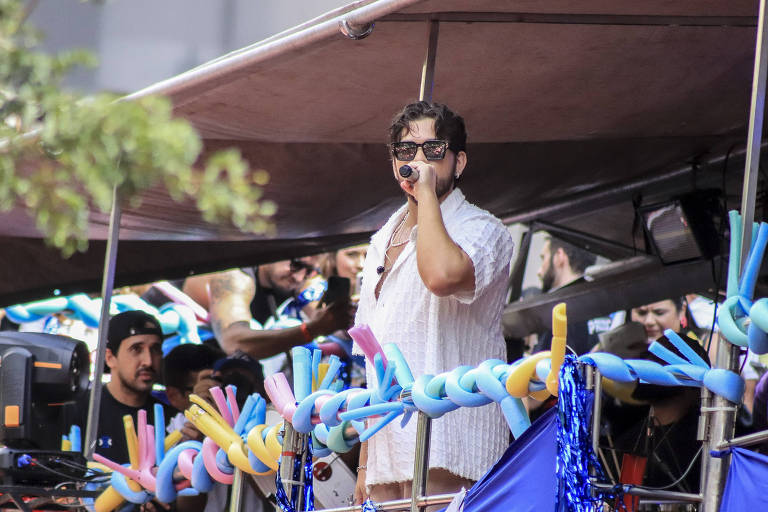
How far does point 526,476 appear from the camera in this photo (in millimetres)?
2441

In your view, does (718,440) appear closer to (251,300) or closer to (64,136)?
(64,136)

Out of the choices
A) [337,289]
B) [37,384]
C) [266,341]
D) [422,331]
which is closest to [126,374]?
[266,341]

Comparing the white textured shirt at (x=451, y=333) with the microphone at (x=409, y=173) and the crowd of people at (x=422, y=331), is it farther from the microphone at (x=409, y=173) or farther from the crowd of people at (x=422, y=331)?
the microphone at (x=409, y=173)

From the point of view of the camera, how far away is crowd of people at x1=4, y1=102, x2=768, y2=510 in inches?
116

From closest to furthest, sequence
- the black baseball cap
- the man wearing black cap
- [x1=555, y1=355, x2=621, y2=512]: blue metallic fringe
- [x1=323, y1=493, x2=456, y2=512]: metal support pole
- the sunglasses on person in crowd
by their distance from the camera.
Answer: [x1=555, y1=355, x2=621, y2=512]: blue metallic fringe < [x1=323, y1=493, x2=456, y2=512]: metal support pole < the man wearing black cap < the black baseball cap < the sunglasses on person in crowd

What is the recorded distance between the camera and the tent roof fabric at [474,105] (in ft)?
12.1

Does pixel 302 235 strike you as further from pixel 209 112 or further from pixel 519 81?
pixel 519 81

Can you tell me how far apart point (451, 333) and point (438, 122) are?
1.88 ft

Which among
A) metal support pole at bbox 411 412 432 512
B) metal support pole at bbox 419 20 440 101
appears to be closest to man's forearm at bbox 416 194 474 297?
metal support pole at bbox 411 412 432 512

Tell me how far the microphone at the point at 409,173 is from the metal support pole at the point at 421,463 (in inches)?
25.6

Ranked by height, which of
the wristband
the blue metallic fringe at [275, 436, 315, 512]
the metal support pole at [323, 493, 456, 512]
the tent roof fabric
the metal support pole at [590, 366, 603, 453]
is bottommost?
the metal support pole at [323, 493, 456, 512]

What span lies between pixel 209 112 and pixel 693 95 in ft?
6.25

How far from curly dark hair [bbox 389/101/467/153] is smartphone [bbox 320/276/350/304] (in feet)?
12.1

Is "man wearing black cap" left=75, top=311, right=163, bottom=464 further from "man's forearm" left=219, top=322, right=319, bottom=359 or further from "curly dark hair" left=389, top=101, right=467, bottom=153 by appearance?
"curly dark hair" left=389, top=101, right=467, bottom=153
